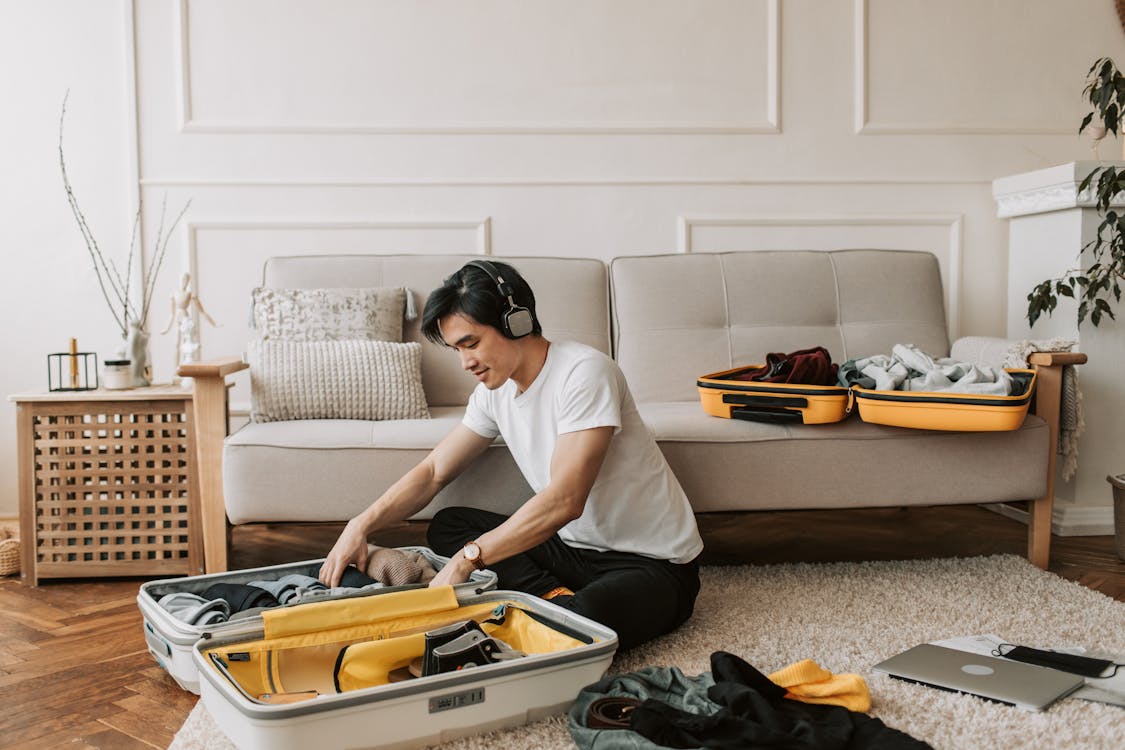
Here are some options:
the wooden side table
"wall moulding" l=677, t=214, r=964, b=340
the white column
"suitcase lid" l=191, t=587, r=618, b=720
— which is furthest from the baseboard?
the wooden side table

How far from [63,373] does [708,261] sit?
2250mm

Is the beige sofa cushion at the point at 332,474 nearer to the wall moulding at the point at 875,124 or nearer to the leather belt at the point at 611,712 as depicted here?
the leather belt at the point at 611,712

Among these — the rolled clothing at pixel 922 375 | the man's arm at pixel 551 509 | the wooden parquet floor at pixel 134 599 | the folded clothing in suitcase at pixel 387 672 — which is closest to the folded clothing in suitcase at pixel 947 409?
the rolled clothing at pixel 922 375

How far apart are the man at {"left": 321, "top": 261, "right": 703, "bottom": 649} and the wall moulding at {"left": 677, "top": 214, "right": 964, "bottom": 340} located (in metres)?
1.54

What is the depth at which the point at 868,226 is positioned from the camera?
3451 mm

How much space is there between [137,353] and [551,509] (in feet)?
5.23

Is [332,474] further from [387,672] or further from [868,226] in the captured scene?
[868,226]

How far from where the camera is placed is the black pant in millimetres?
1813

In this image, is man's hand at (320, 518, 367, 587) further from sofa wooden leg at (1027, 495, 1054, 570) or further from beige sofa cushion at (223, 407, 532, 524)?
sofa wooden leg at (1027, 495, 1054, 570)

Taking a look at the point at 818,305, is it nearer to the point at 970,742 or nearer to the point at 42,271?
the point at 970,742

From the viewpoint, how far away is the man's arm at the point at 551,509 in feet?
5.85

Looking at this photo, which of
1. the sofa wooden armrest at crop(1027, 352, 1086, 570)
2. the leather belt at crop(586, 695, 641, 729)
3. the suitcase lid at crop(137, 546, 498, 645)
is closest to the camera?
the leather belt at crop(586, 695, 641, 729)

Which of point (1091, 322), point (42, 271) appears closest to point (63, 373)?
point (42, 271)

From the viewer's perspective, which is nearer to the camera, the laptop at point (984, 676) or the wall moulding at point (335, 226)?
the laptop at point (984, 676)
